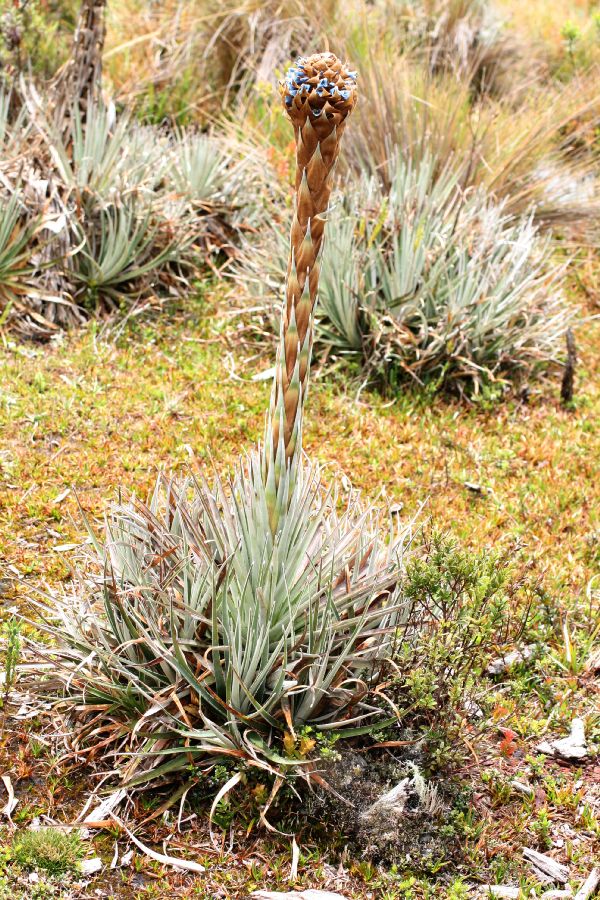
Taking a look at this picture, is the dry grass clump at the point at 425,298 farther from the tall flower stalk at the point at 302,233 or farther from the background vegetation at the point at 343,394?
the tall flower stalk at the point at 302,233

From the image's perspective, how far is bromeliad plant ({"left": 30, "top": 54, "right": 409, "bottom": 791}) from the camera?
115 inches

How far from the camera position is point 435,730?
312 cm

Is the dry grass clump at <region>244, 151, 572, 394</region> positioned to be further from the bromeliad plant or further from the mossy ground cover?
the bromeliad plant

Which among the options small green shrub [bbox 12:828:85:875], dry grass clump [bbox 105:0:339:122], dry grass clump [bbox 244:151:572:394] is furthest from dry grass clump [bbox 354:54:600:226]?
small green shrub [bbox 12:828:85:875]

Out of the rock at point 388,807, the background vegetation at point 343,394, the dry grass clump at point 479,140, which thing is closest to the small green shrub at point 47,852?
the background vegetation at point 343,394

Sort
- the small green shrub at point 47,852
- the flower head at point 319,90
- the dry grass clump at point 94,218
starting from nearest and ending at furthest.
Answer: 1. the flower head at point 319,90
2. the small green shrub at point 47,852
3. the dry grass clump at point 94,218

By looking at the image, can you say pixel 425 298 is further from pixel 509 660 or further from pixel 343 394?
pixel 509 660

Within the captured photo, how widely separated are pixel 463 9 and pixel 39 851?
966 cm

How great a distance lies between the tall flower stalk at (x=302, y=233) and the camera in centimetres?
239

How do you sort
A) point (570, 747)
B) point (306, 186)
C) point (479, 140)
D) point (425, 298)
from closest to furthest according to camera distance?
point (306, 186), point (570, 747), point (425, 298), point (479, 140)

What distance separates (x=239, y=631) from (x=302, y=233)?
1.15 m

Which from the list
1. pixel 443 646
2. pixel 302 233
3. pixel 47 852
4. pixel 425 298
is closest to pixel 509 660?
pixel 443 646

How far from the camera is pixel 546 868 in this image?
3.02m

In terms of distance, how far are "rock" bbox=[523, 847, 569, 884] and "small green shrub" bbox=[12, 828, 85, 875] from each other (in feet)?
4.37
